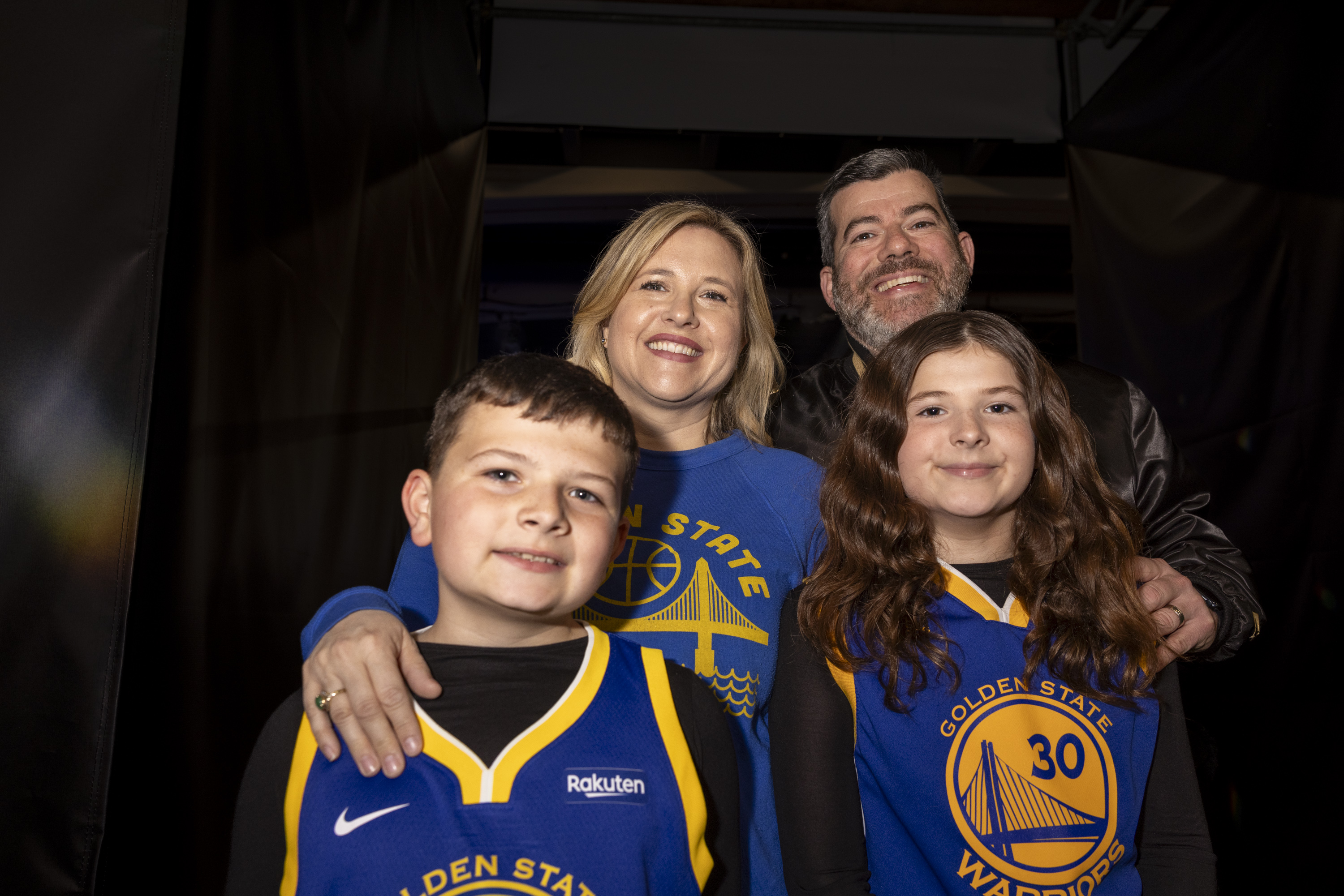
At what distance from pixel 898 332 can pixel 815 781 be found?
1.00 meters

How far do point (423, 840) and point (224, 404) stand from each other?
0.96m

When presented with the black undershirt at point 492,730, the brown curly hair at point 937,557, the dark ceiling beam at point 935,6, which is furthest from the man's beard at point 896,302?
the dark ceiling beam at point 935,6

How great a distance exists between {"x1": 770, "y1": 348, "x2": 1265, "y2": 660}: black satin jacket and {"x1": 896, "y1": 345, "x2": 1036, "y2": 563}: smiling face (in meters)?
0.31

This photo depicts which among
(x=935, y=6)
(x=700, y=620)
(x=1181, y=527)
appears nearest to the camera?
(x=700, y=620)

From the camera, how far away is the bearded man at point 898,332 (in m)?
1.61

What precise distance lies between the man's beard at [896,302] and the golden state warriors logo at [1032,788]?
3.07ft

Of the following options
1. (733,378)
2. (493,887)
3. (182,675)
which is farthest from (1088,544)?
(182,675)

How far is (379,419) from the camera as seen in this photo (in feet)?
7.85

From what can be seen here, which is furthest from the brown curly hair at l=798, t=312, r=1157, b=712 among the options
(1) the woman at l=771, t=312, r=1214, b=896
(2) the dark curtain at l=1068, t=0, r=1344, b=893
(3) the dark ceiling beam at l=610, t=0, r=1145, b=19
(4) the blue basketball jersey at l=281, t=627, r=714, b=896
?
(3) the dark ceiling beam at l=610, t=0, r=1145, b=19

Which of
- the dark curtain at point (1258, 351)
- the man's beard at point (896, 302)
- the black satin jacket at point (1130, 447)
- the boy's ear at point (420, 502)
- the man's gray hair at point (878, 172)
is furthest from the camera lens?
→ the dark curtain at point (1258, 351)

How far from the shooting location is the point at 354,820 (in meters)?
0.80

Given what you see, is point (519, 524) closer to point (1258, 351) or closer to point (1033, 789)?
point (1033, 789)

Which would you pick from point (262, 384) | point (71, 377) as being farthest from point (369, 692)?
point (262, 384)

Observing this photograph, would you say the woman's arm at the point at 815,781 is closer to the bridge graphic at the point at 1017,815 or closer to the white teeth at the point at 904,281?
the bridge graphic at the point at 1017,815
